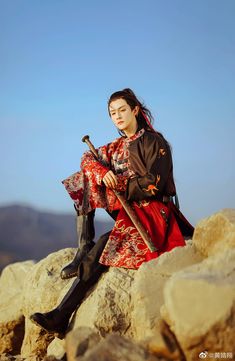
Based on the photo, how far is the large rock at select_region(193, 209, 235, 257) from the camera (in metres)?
Result: 2.76

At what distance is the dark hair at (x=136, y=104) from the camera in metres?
4.18

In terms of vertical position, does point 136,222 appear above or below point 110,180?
below

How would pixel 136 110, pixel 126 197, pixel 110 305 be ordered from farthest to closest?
pixel 136 110 < pixel 126 197 < pixel 110 305

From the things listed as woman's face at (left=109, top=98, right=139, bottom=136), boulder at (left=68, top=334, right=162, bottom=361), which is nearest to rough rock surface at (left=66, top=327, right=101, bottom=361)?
boulder at (left=68, top=334, right=162, bottom=361)

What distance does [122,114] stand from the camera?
4.13 m

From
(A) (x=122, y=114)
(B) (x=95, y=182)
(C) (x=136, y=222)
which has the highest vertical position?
(A) (x=122, y=114)

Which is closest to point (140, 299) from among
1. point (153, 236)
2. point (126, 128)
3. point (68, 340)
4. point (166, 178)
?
point (68, 340)

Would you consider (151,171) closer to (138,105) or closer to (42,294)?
(138,105)

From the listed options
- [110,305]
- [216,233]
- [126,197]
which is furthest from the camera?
[126,197]

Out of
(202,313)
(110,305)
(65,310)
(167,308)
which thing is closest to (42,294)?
(65,310)

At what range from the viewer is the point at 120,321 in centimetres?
336

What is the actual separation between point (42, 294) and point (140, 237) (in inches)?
67.3

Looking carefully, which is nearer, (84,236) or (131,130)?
(84,236)

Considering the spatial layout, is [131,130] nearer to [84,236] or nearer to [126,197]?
[126,197]
